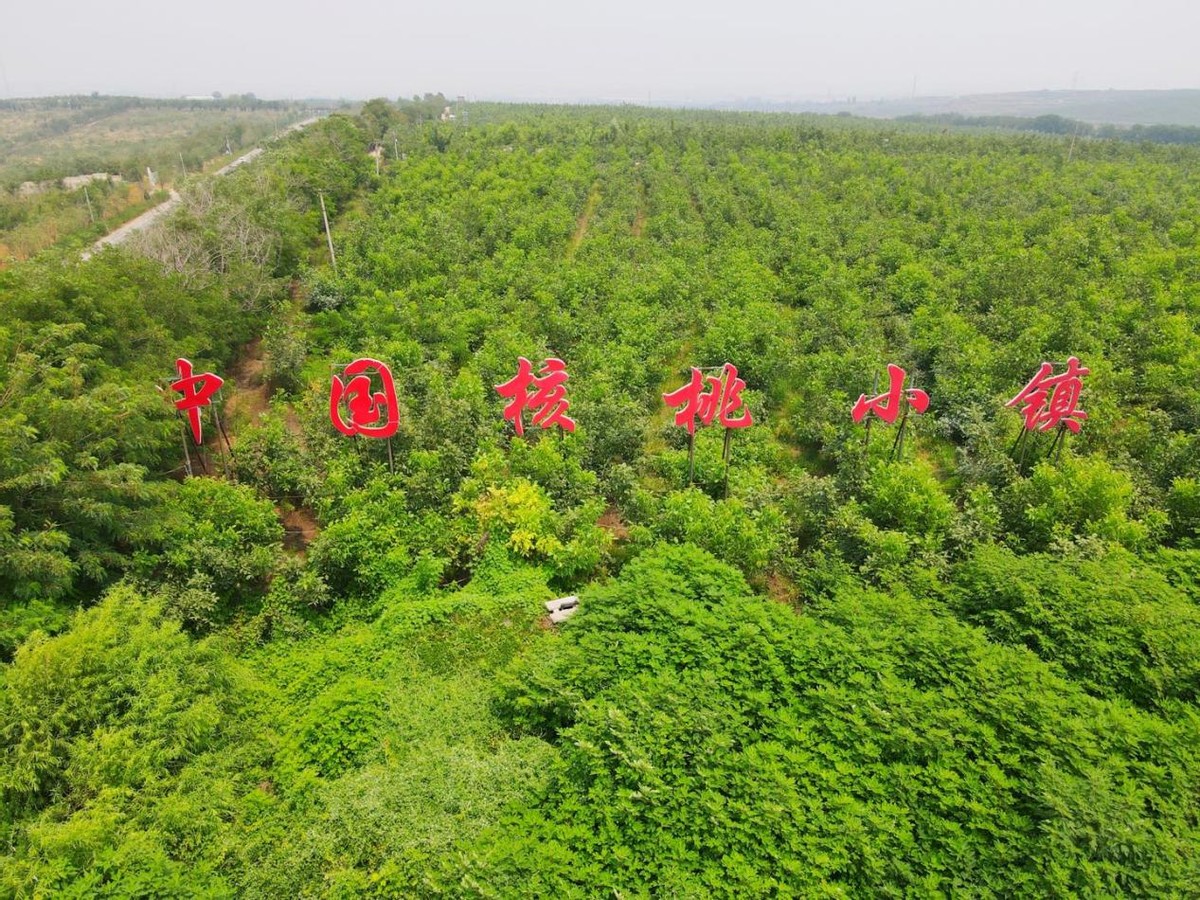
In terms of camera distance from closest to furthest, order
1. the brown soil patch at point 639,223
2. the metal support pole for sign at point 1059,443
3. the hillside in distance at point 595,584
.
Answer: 1. the hillside in distance at point 595,584
2. the metal support pole for sign at point 1059,443
3. the brown soil patch at point 639,223

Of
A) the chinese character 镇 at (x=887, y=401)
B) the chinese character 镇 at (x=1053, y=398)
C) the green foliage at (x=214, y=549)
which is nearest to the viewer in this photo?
the green foliage at (x=214, y=549)

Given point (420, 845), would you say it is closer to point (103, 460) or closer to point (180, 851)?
point (180, 851)

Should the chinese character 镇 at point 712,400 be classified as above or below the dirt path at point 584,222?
below

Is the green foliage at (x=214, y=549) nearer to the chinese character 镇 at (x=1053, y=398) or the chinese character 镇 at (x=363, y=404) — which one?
the chinese character 镇 at (x=363, y=404)

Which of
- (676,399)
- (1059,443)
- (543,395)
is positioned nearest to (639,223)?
(543,395)

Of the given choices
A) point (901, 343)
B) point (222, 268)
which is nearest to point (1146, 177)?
point (901, 343)

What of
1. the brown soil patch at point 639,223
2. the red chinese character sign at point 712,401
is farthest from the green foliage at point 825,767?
the brown soil patch at point 639,223
